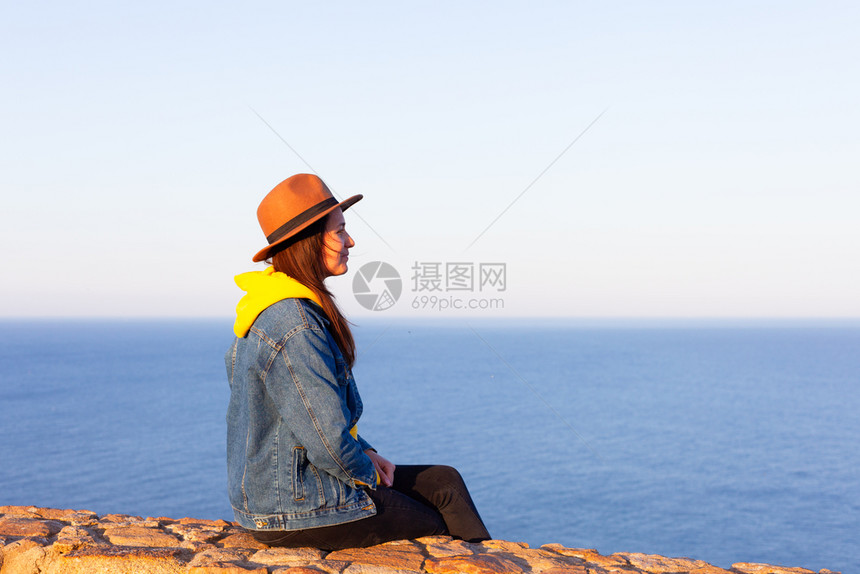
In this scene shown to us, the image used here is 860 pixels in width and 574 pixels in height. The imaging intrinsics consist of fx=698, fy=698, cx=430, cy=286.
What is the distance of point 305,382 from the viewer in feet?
8.66

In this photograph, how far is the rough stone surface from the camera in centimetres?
284

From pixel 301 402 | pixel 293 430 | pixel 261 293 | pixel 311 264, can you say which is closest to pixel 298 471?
pixel 293 430

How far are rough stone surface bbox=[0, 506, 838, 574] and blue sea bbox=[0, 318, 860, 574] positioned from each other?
2785cm

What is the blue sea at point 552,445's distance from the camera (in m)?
64.9

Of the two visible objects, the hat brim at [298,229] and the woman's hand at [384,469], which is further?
the woman's hand at [384,469]

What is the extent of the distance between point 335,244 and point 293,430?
790 millimetres

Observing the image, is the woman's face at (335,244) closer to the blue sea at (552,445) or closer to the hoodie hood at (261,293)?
the hoodie hood at (261,293)

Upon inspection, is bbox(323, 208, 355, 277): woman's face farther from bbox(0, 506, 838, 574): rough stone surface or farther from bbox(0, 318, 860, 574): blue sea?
bbox(0, 318, 860, 574): blue sea

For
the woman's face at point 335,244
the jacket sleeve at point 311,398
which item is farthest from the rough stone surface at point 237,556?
the woman's face at point 335,244

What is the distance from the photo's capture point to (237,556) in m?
2.96

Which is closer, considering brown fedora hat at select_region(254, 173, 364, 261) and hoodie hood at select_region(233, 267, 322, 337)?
hoodie hood at select_region(233, 267, 322, 337)

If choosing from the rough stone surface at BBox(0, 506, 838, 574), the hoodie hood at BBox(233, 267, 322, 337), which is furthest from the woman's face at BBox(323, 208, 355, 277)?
the rough stone surface at BBox(0, 506, 838, 574)

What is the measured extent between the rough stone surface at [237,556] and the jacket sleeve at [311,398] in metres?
0.50

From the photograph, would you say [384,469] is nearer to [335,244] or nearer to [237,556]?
[237,556]
